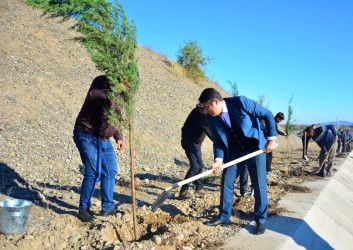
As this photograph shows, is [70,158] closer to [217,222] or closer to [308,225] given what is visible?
[217,222]

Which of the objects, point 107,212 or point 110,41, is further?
point 107,212

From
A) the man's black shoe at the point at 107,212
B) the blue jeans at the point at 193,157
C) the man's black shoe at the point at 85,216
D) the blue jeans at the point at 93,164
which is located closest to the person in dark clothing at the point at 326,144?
the blue jeans at the point at 193,157

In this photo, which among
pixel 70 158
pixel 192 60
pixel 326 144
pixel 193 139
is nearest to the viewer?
pixel 193 139

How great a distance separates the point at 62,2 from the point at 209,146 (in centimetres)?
1231

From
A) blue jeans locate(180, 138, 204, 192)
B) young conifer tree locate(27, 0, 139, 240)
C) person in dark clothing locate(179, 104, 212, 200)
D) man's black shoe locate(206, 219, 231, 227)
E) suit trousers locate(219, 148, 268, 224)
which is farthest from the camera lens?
blue jeans locate(180, 138, 204, 192)

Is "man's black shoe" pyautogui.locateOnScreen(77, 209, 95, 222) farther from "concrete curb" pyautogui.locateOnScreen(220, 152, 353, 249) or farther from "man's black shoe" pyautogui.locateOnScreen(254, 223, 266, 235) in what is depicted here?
"man's black shoe" pyautogui.locateOnScreen(254, 223, 266, 235)

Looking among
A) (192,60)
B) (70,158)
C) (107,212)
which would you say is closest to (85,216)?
(107,212)

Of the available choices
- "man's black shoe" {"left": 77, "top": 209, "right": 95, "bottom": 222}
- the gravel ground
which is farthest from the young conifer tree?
"man's black shoe" {"left": 77, "top": 209, "right": 95, "bottom": 222}

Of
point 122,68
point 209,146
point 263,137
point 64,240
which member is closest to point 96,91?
point 122,68

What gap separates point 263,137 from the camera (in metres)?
4.46

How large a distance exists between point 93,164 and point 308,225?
3.63 meters

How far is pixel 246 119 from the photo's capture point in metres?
4.21

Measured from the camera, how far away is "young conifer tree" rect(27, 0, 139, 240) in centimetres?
381

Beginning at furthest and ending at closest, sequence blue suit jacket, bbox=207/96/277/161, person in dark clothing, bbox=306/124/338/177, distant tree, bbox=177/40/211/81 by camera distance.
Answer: distant tree, bbox=177/40/211/81
person in dark clothing, bbox=306/124/338/177
blue suit jacket, bbox=207/96/277/161
